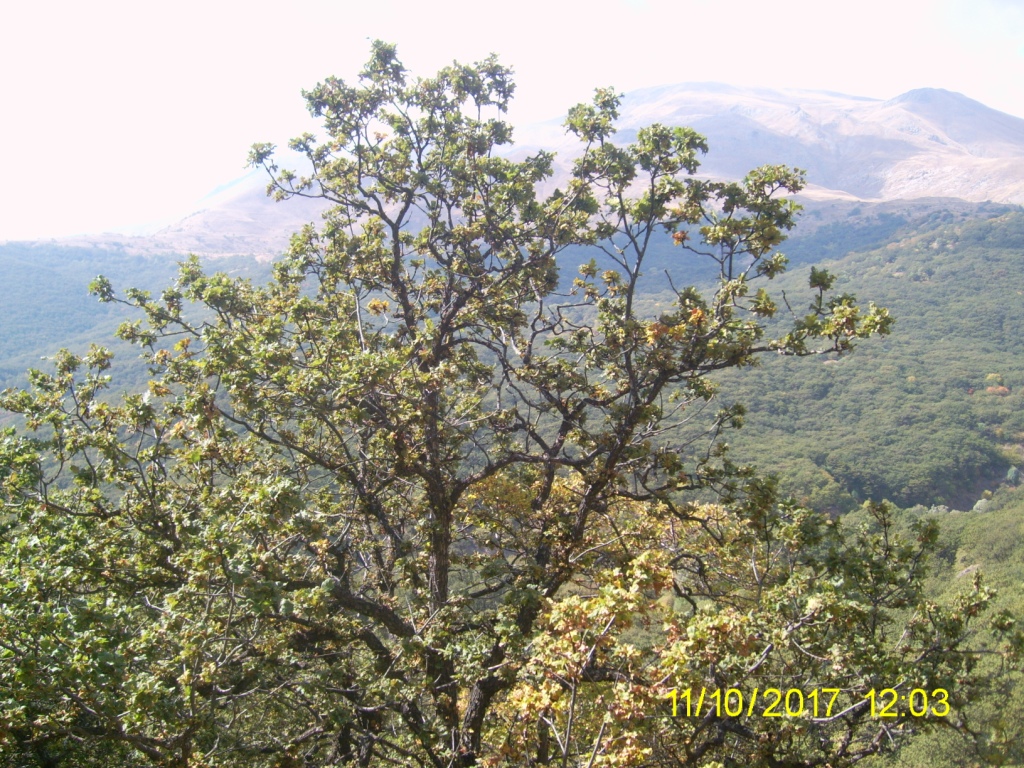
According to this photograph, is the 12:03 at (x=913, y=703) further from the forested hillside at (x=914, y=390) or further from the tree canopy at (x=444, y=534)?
the forested hillside at (x=914, y=390)

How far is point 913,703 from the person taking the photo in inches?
201

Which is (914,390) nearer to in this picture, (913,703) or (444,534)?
(444,534)

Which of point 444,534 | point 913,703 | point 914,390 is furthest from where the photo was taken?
point 914,390

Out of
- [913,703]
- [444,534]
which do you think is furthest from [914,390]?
[913,703]

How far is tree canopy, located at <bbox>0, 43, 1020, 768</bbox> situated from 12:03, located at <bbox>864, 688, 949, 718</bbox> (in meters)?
0.05

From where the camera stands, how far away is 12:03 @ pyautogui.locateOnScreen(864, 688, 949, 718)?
5062 mm

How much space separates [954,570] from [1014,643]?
63.2 meters

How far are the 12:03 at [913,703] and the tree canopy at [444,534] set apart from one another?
5cm

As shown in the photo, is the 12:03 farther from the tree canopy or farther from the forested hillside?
the forested hillside

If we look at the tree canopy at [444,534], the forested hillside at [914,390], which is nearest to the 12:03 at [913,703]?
the tree canopy at [444,534]

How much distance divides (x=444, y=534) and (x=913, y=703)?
5.50 meters

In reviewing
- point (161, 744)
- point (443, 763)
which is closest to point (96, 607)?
point (161, 744)

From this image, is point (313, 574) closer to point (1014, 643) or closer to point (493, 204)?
point (493, 204)

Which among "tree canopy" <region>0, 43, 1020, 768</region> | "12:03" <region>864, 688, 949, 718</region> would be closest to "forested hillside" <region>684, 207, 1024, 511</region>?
"tree canopy" <region>0, 43, 1020, 768</region>
